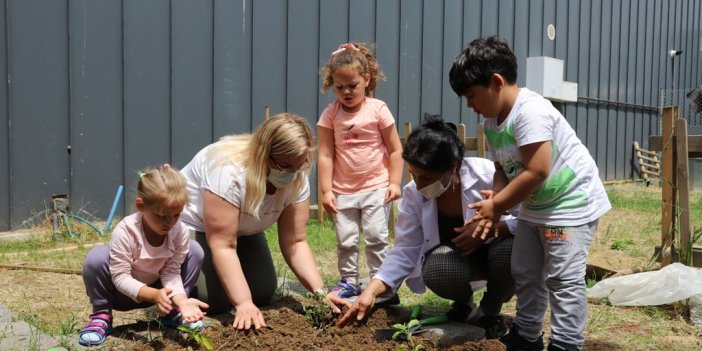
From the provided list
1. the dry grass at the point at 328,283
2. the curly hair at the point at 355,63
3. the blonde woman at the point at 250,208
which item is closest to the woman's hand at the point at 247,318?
the blonde woman at the point at 250,208

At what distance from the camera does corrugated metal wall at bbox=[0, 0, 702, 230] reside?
550 cm

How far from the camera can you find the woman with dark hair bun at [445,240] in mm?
2709

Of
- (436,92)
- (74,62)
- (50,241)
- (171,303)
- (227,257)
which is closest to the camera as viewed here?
(171,303)

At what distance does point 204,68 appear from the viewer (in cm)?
659

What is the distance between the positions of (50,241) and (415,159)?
3.69 metres

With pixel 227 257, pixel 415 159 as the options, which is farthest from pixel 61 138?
pixel 415 159

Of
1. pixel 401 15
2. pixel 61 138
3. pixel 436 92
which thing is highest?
pixel 401 15

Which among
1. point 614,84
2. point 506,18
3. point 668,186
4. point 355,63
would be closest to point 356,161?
point 355,63

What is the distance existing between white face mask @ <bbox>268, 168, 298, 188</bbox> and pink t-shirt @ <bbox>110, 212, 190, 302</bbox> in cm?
43

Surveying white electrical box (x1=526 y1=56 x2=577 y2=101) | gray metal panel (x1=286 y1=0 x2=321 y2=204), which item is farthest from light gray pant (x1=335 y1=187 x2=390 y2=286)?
white electrical box (x1=526 y1=56 x2=577 y2=101)

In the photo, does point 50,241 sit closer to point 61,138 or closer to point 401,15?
point 61,138

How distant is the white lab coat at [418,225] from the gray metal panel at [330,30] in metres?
4.66

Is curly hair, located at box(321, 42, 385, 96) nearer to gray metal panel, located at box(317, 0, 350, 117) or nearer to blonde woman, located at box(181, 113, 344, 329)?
blonde woman, located at box(181, 113, 344, 329)

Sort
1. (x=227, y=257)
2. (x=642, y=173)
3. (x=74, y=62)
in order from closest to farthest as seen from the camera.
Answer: (x=227, y=257) → (x=74, y=62) → (x=642, y=173)
